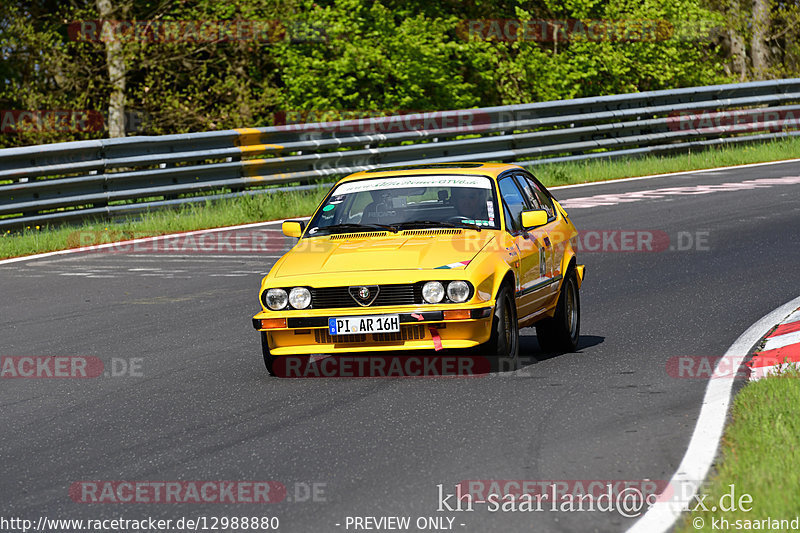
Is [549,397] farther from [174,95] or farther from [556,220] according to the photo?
[174,95]

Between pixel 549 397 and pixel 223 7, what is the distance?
2248 cm

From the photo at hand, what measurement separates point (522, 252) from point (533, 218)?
0.26m

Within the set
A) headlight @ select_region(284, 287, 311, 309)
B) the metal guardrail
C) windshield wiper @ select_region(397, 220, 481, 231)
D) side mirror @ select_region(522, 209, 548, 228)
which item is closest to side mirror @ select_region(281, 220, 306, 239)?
windshield wiper @ select_region(397, 220, 481, 231)

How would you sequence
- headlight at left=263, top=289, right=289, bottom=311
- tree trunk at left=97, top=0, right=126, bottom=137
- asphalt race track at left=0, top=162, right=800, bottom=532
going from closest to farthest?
1. asphalt race track at left=0, top=162, right=800, bottom=532
2. headlight at left=263, top=289, right=289, bottom=311
3. tree trunk at left=97, top=0, right=126, bottom=137

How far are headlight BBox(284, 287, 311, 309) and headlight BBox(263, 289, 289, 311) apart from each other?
0.05 meters

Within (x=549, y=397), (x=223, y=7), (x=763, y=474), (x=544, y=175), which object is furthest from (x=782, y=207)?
(x=223, y=7)

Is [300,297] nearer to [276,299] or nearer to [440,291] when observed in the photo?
[276,299]

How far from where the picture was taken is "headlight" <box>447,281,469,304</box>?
8.27 meters

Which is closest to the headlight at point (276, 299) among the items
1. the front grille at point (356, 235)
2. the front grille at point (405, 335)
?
the front grille at point (405, 335)

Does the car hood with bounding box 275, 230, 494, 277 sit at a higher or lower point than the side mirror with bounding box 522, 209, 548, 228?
lower

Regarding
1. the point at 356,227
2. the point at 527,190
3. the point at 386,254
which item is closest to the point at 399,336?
the point at 386,254

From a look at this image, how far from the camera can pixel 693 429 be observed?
6.66m

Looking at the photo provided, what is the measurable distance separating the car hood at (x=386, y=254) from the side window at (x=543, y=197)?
1.46 metres

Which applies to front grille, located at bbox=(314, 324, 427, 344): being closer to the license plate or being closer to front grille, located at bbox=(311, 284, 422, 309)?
the license plate
